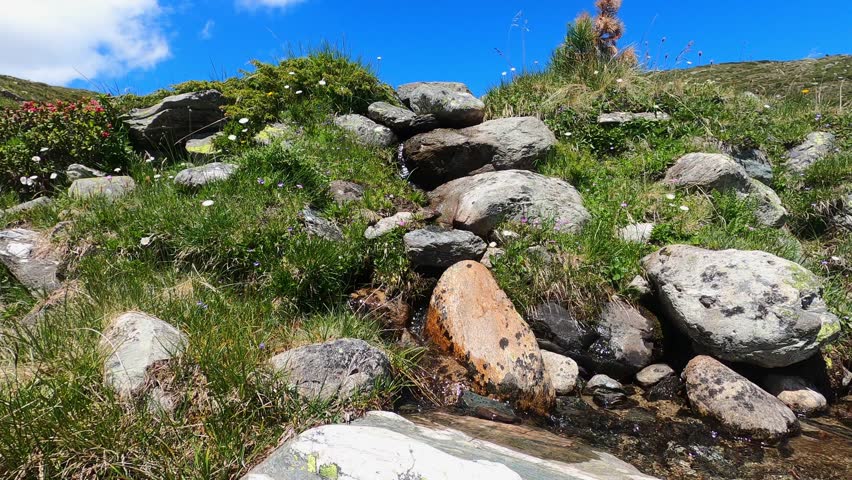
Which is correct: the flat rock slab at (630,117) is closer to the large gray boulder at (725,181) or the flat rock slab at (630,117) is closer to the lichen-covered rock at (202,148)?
the large gray boulder at (725,181)

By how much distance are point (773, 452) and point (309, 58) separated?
9.27 m

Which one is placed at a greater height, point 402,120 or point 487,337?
point 402,120

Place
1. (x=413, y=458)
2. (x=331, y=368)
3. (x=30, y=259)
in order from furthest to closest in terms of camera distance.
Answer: (x=30, y=259) → (x=331, y=368) → (x=413, y=458)

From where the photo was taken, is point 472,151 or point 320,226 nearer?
point 320,226

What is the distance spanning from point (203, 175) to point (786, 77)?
50.4 feet

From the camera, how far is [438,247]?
239 inches

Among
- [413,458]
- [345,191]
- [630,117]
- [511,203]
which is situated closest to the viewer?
[413,458]

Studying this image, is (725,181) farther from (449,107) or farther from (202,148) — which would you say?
(202,148)

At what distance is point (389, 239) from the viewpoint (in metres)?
6.14

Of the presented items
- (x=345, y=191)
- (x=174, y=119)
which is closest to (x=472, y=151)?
(x=345, y=191)

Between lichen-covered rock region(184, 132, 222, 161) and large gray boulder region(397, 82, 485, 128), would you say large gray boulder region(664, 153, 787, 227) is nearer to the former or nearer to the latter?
large gray boulder region(397, 82, 485, 128)

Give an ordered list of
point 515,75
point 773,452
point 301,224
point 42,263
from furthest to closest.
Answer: point 515,75
point 301,224
point 42,263
point 773,452

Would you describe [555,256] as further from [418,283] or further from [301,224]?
[301,224]

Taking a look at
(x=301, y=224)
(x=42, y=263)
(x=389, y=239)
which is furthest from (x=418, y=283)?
(x=42, y=263)
